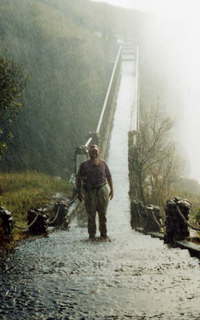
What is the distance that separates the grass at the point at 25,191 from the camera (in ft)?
55.5

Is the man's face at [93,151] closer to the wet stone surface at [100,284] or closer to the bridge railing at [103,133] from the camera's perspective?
the wet stone surface at [100,284]

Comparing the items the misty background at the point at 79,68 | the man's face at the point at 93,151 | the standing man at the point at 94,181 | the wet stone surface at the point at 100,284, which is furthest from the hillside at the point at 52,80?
the wet stone surface at the point at 100,284

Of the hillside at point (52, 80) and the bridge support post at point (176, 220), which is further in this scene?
the hillside at point (52, 80)

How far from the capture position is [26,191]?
1897 centimetres

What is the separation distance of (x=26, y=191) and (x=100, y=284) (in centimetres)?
1368

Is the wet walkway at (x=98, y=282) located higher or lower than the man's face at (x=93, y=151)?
lower

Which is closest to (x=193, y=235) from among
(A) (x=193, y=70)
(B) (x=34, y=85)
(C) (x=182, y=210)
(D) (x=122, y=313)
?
(C) (x=182, y=210)

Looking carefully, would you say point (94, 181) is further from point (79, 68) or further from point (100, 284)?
point (79, 68)

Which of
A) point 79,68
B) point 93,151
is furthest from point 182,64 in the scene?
point 93,151

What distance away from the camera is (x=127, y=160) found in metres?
22.1

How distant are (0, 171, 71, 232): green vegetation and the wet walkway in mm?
6688

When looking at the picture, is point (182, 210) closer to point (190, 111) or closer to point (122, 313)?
point (122, 313)

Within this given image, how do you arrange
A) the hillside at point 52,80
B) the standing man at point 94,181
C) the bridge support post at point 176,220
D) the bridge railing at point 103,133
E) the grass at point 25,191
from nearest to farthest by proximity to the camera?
1. the bridge support post at point 176,220
2. the standing man at point 94,181
3. the grass at point 25,191
4. the bridge railing at point 103,133
5. the hillside at point 52,80

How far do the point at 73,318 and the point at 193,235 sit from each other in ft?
16.5
